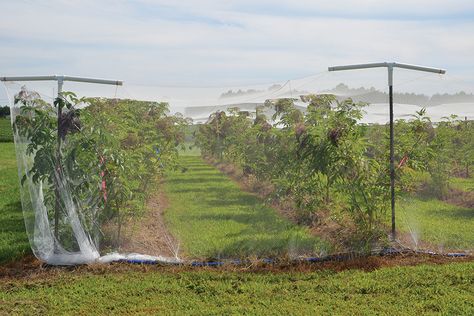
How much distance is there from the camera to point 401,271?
208 inches

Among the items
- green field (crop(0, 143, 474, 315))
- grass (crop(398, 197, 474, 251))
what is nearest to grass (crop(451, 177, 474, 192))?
grass (crop(398, 197, 474, 251))

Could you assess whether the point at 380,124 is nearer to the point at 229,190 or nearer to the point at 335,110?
the point at 335,110

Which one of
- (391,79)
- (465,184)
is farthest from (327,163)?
(465,184)

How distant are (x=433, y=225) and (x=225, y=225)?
8.29 ft

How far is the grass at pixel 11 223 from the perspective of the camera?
627 centimetres

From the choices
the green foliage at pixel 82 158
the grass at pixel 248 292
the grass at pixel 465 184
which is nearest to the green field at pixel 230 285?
the grass at pixel 248 292

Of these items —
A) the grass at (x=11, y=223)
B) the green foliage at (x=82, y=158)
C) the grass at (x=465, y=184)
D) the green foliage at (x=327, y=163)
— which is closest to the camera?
the green foliage at (x=82, y=158)

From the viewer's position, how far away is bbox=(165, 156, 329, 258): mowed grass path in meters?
6.02

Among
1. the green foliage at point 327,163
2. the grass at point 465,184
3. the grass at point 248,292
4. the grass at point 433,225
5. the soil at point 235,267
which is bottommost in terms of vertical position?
the grass at point 248,292

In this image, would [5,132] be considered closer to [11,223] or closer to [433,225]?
[11,223]

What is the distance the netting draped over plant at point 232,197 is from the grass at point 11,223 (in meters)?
0.65

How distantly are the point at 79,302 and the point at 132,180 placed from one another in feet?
6.14

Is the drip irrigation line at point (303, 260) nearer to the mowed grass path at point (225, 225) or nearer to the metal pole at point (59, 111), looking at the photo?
the mowed grass path at point (225, 225)

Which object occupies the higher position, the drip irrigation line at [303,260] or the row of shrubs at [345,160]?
the row of shrubs at [345,160]
